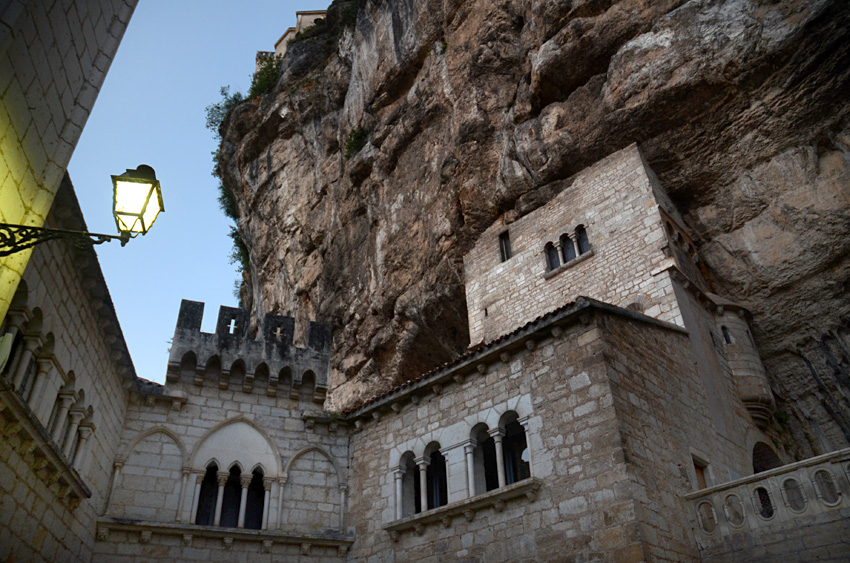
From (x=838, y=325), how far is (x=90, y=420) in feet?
51.4

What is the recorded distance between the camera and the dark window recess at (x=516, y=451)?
11492 mm

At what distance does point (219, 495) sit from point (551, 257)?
33.7ft

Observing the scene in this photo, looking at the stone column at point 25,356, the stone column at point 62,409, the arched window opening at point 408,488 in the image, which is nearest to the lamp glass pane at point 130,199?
the stone column at point 25,356

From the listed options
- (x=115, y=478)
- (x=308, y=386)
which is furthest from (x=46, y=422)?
(x=308, y=386)

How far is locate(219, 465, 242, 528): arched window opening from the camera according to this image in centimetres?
1230

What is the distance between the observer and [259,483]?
12.9 meters

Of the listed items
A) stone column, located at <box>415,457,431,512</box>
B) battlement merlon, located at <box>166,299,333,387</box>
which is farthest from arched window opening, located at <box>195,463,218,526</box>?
stone column, located at <box>415,457,431,512</box>

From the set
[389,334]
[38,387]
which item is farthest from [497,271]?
[38,387]

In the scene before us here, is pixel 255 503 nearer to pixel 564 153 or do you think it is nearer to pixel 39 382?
pixel 39 382

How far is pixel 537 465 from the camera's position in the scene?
984 centimetres

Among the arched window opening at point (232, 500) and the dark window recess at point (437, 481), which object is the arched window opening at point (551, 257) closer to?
Result: the dark window recess at point (437, 481)

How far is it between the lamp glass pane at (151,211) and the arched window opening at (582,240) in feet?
41.9

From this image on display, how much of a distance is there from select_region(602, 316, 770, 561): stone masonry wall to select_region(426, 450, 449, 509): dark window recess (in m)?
3.96

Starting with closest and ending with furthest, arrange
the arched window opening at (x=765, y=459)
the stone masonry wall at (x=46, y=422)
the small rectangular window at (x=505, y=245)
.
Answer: the stone masonry wall at (x=46, y=422)
the arched window opening at (x=765, y=459)
the small rectangular window at (x=505, y=245)
